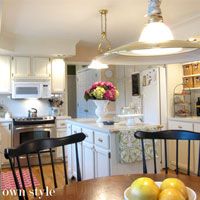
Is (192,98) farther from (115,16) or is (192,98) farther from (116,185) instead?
(116,185)

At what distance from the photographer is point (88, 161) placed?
3256mm

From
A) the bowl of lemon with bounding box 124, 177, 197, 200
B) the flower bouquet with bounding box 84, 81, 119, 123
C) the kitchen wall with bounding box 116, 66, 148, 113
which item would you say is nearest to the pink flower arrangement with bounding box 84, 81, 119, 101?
the flower bouquet with bounding box 84, 81, 119, 123

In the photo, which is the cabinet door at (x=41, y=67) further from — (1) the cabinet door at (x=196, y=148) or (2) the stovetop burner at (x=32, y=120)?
(1) the cabinet door at (x=196, y=148)

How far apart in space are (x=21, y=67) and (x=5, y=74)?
1.08 ft

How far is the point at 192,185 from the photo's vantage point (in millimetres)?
1422

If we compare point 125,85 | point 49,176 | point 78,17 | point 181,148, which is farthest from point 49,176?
point 125,85

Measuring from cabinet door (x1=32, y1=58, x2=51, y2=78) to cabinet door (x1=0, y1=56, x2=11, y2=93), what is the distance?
47 cm

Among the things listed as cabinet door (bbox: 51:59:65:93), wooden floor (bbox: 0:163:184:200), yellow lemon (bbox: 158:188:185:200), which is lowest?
wooden floor (bbox: 0:163:184:200)

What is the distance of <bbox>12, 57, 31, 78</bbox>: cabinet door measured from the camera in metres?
5.19

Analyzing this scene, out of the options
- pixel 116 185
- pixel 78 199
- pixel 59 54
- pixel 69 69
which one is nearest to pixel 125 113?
pixel 116 185

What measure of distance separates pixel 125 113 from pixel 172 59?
1.69 metres

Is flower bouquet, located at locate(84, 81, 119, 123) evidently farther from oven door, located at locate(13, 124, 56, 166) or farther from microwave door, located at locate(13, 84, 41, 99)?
microwave door, located at locate(13, 84, 41, 99)

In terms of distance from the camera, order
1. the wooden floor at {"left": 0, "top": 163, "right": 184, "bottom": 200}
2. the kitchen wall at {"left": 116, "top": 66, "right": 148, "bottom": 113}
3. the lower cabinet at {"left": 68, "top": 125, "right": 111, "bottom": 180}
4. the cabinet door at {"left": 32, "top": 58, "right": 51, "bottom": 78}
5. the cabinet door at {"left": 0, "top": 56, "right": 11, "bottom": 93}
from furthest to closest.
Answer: the kitchen wall at {"left": 116, "top": 66, "right": 148, "bottom": 113} < the cabinet door at {"left": 32, "top": 58, "right": 51, "bottom": 78} < the cabinet door at {"left": 0, "top": 56, "right": 11, "bottom": 93} < the wooden floor at {"left": 0, "top": 163, "right": 184, "bottom": 200} < the lower cabinet at {"left": 68, "top": 125, "right": 111, "bottom": 180}

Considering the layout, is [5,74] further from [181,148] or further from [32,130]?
[181,148]
